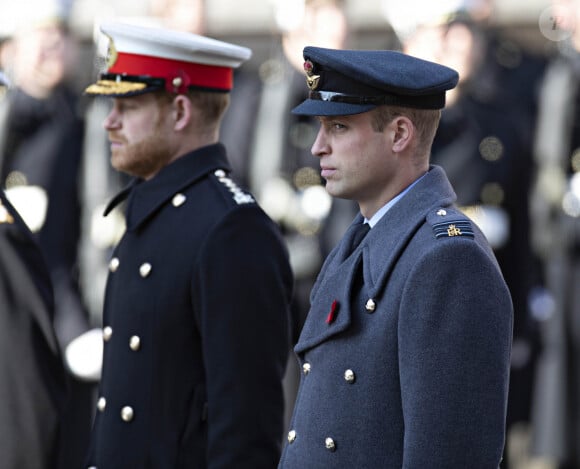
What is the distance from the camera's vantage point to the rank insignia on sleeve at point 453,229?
3.22 m

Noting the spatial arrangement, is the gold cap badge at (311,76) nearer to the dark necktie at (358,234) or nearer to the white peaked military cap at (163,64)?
the dark necktie at (358,234)

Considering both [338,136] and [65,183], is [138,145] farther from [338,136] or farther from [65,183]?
[65,183]

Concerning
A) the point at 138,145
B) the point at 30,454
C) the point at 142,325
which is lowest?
the point at 30,454

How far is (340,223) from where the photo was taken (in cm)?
696

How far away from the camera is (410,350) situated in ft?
10.4

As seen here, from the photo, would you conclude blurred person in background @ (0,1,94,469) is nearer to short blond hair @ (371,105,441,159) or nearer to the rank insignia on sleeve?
short blond hair @ (371,105,441,159)

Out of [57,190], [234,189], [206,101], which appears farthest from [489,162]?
[234,189]

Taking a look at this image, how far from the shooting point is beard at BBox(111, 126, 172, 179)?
4.31 meters

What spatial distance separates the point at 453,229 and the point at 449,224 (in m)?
0.03

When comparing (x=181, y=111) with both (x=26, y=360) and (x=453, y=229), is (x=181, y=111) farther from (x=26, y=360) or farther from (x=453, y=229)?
(x=453, y=229)

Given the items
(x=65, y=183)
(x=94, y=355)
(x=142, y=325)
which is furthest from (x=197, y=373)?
(x=65, y=183)

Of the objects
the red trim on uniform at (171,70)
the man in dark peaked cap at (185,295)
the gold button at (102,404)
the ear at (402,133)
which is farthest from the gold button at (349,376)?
the red trim on uniform at (171,70)

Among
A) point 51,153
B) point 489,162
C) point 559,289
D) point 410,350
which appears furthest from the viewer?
point 51,153

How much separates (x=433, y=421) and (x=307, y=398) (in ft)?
1.39
